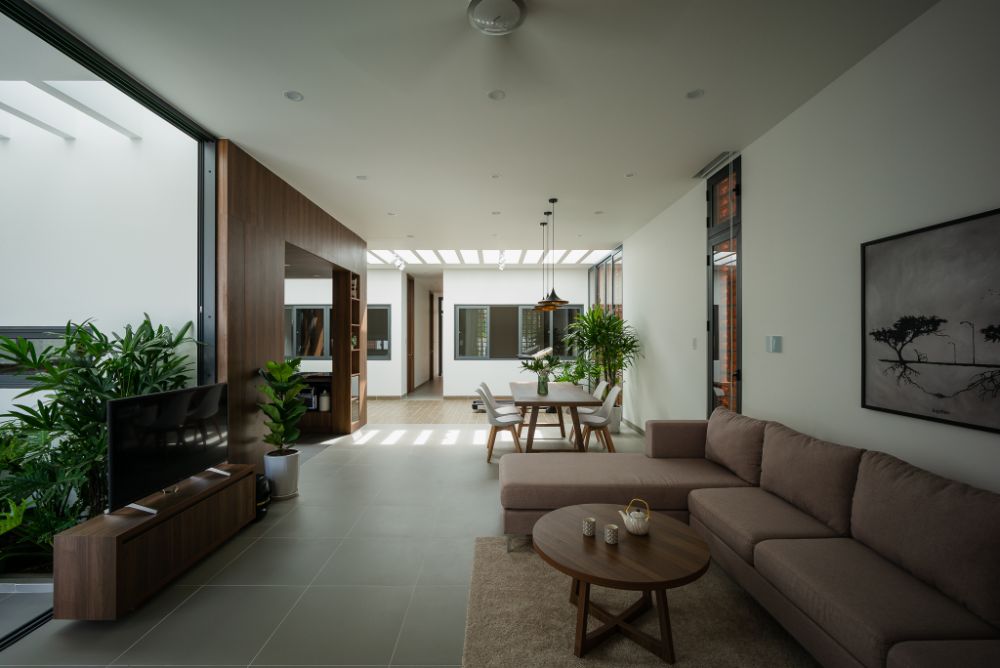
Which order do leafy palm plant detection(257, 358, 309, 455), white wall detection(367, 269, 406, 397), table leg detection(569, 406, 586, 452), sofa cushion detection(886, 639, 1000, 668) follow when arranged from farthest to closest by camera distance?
1. white wall detection(367, 269, 406, 397)
2. table leg detection(569, 406, 586, 452)
3. leafy palm plant detection(257, 358, 309, 455)
4. sofa cushion detection(886, 639, 1000, 668)

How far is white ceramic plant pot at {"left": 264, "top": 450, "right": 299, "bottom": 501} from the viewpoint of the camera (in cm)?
382

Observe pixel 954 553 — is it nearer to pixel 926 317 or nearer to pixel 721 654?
pixel 721 654

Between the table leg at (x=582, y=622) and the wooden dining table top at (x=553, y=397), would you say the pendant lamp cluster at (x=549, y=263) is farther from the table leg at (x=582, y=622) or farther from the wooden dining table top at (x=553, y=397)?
the table leg at (x=582, y=622)

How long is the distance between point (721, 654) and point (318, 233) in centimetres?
532

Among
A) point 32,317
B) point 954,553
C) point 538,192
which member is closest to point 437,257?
point 538,192

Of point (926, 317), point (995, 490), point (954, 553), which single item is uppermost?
point (926, 317)

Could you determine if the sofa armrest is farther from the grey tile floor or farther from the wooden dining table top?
the grey tile floor

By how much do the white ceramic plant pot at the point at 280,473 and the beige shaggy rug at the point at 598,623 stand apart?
212 centimetres

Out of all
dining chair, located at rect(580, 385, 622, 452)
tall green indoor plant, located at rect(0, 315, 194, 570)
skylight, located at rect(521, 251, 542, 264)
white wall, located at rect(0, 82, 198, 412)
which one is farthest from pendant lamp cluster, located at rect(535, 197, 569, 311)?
tall green indoor plant, located at rect(0, 315, 194, 570)

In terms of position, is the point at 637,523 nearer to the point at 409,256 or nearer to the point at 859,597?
the point at 859,597

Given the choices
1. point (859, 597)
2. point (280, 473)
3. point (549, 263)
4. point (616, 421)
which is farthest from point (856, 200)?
point (549, 263)

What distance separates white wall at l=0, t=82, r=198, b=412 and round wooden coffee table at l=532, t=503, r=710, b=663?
3.23m

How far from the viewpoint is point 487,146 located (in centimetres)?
356

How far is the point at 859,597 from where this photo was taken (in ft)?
5.26
